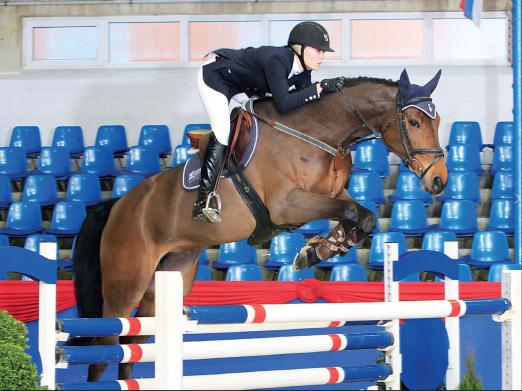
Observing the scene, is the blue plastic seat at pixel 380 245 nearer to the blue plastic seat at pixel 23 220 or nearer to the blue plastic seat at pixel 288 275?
the blue plastic seat at pixel 288 275

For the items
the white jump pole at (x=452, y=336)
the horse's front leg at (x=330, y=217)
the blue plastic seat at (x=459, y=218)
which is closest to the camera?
the horse's front leg at (x=330, y=217)

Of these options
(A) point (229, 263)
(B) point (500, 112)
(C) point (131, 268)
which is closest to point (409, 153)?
(C) point (131, 268)

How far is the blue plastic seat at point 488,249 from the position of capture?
7.18 metres

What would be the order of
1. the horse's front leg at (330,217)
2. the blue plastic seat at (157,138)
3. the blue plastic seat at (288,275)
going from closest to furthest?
the horse's front leg at (330,217) → the blue plastic seat at (288,275) → the blue plastic seat at (157,138)

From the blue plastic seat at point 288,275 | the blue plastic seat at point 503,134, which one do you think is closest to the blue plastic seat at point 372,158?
the blue plastic seat at point 503,134

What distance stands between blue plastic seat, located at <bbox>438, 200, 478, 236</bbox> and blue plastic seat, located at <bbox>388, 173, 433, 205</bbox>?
0.99ft

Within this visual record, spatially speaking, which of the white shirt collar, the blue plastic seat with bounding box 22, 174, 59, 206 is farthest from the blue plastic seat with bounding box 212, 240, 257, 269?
the white shirt collar

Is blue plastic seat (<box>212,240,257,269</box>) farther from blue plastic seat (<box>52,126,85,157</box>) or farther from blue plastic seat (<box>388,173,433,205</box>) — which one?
blue plastic seat (<box>52,126,85,157</box>)

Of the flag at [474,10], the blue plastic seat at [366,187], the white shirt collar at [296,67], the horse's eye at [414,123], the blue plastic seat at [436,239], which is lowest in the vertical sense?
the blue plastic seat at [436,239]

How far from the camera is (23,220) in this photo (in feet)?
25.2

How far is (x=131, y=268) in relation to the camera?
17.1 feet

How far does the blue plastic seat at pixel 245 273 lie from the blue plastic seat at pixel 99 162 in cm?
226

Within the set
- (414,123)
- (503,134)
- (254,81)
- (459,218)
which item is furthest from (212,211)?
(503,134)

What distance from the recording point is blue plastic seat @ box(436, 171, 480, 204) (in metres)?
7.96
